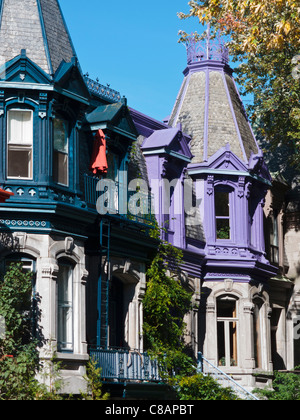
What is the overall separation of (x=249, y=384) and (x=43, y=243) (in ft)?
37.4

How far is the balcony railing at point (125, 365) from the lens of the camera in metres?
24.6

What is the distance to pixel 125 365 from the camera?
25.3 metres

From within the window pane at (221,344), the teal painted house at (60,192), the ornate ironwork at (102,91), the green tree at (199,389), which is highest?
the ornate ironwork at (102,91)

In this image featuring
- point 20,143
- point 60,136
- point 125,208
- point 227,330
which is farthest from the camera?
point 227,330

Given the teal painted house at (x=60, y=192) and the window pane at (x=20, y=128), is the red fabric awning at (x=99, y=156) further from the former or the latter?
the window pane at (x=20, y=128)

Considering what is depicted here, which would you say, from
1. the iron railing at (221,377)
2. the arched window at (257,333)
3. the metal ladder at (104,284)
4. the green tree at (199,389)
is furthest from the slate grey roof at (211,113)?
the green tree at (199,389)

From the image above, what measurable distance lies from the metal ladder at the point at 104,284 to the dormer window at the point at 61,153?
163 centimetres

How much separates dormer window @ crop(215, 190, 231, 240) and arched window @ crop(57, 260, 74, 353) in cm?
985

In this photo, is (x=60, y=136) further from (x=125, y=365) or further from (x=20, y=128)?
(x=125, y=365)

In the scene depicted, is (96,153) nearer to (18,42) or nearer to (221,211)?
(18,42)

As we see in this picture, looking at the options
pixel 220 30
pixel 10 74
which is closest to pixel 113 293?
pixel 10 74

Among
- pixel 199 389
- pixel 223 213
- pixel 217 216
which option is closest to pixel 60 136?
pixel 199 389

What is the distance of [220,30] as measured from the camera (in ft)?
119

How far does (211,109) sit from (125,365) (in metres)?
12.5
